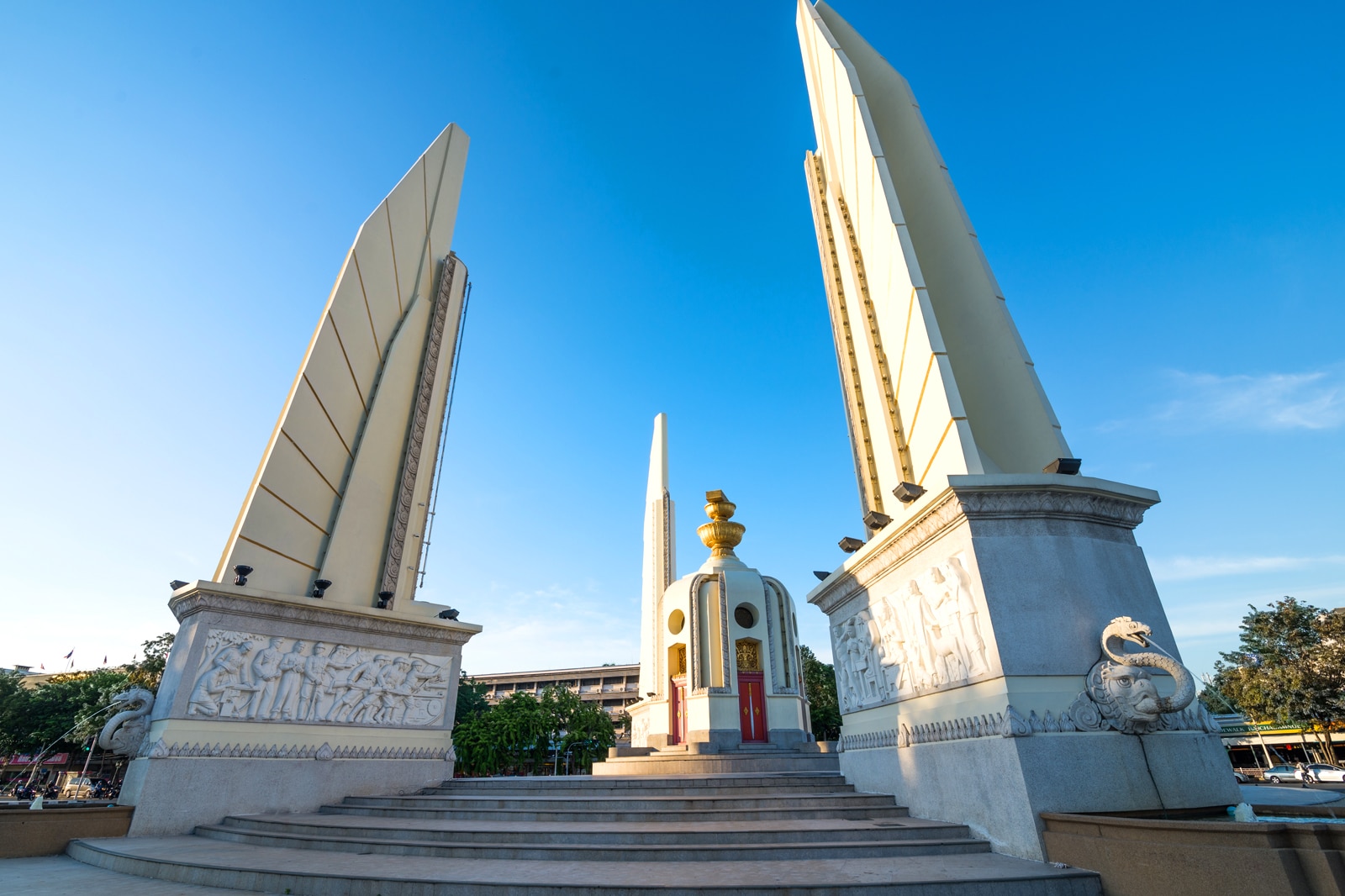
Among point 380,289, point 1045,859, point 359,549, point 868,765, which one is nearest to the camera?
point 1045,859

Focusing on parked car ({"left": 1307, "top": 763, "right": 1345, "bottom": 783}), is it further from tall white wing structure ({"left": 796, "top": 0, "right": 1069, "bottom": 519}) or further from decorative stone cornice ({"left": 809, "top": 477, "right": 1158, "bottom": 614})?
tall white wing structure ({"left": 796, "top": 0, "right": 1069, "bottom": 519})

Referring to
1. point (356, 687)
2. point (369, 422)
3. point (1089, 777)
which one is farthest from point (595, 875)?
point (369, 422)

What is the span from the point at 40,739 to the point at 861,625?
30.3 metres

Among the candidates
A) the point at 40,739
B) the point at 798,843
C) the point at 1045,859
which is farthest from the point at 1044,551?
the point at 40,739

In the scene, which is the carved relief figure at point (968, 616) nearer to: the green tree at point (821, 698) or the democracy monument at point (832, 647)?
the democracy monument at point (832, 647)

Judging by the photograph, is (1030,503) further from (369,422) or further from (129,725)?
(129,725)

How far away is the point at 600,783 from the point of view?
325 inches

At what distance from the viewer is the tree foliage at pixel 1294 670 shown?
19.7 meters

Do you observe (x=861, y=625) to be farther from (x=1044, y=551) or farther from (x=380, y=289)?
(x=380, y=289)

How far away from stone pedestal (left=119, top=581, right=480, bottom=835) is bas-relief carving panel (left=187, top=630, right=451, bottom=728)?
0.01 meters

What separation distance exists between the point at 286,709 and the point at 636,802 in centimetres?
474

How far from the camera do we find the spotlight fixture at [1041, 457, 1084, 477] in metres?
5.68

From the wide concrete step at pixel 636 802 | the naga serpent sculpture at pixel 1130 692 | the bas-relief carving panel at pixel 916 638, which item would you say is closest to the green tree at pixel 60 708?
the wide concrete step at pixel 636 802

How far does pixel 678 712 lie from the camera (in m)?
17.7
